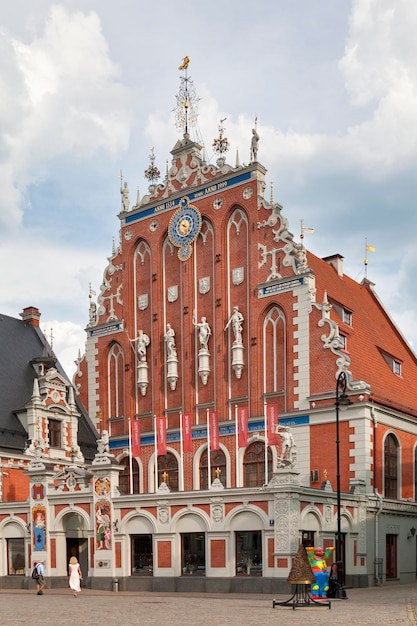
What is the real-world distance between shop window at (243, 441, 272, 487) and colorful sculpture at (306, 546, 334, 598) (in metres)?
11.4

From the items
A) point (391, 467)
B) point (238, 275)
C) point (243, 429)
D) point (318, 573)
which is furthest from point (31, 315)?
point (318, 573)

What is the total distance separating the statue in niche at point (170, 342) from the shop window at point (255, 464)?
6545 mm

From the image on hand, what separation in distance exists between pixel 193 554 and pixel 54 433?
12.7 meters

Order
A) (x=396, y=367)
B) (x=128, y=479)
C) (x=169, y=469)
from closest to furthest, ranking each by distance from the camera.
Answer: (x=169, y=469), (x=128, y=479), (x=396, y=367)

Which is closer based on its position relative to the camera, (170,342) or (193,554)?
(193,554)

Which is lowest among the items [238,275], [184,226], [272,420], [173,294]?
[272,420]

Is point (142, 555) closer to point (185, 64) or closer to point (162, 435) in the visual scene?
point (162, 435)

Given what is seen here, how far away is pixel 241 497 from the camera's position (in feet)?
103

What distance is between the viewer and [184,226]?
43.8m

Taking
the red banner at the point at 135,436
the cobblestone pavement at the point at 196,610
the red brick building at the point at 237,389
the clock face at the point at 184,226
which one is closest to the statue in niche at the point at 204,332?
the red brick building at the point at 237,389

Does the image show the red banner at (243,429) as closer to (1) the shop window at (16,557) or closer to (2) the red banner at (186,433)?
(2) the red banner at (186,433)

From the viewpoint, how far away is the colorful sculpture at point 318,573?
85.1ft

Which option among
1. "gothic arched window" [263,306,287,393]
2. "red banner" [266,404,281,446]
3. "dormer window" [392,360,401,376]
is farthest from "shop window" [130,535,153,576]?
"dormer window" [392,360,401,376]

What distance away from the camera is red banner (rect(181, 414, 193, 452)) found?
39438 mm
